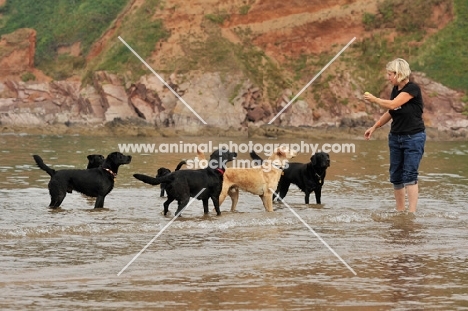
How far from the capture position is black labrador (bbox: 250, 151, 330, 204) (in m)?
15.2

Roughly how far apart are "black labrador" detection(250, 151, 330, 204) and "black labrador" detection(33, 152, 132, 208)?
2.50 m

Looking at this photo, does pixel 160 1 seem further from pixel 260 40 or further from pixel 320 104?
pixel 320 104

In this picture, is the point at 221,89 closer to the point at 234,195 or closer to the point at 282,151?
the point at 282,151

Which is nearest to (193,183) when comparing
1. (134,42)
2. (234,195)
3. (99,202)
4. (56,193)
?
(234,195)

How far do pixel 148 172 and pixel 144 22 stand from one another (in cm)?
4596

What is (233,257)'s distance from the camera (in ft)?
32.2

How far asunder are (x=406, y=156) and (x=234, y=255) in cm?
412

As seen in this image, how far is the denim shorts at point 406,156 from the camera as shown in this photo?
512 inches

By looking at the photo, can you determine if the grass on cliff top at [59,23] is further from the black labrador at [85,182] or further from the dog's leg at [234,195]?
the dog's leg at [234,195]

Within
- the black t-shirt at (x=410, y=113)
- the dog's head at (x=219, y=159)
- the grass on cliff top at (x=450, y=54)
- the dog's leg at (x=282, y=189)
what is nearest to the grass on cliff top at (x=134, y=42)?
the grass on cliff top at (x=450, y=54)

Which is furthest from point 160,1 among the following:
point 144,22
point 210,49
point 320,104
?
point 320,104

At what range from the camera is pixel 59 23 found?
7744 centimetres

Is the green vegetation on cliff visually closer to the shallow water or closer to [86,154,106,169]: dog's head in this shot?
[86,154,106,169]: dog's head

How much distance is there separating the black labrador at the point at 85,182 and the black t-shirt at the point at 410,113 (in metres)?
4.36
